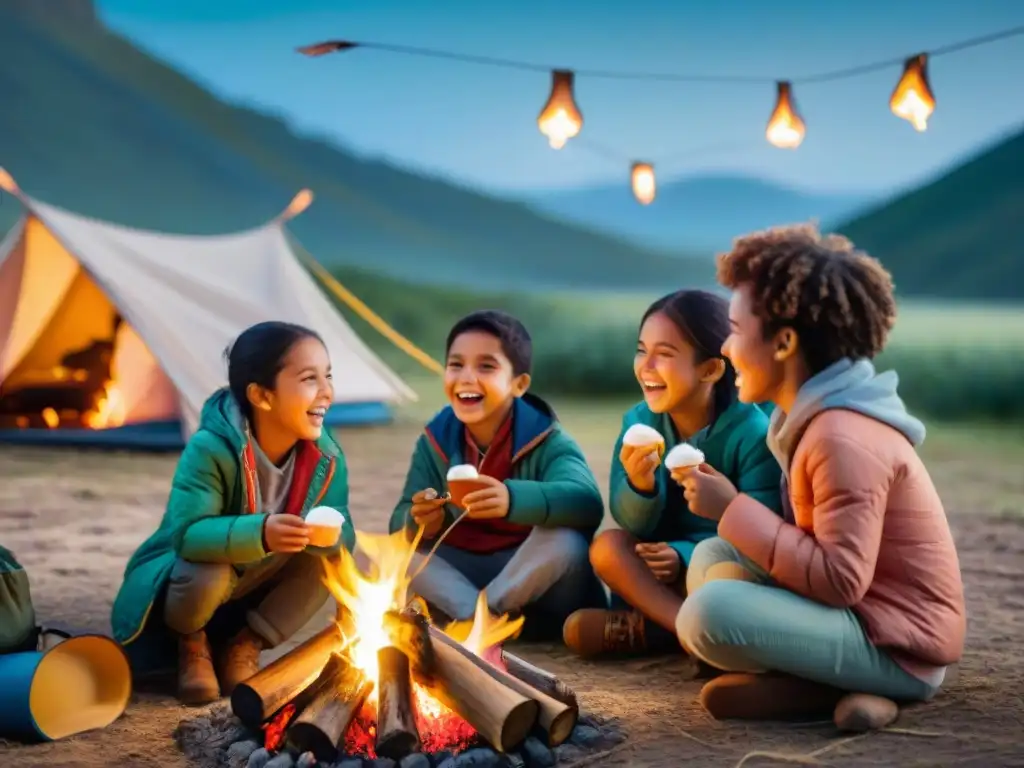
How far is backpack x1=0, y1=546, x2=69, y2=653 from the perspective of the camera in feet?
8.50

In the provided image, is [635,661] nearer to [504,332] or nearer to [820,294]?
[504,332]

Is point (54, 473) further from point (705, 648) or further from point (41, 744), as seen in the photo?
point (705, 648)

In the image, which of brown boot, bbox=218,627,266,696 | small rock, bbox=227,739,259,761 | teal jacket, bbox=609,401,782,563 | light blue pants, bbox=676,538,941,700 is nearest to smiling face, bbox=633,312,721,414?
teal jacket, bbox=609,401,782,563

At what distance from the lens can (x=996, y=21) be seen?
15.0 meters

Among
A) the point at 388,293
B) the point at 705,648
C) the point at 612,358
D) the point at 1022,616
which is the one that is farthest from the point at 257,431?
the point at 388,293

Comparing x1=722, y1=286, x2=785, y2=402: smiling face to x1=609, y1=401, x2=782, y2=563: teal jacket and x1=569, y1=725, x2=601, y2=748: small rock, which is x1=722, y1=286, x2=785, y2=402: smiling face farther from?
x1=569, y1=725, x2=601, y2=748: small rock

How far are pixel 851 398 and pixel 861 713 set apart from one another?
641 millimetres

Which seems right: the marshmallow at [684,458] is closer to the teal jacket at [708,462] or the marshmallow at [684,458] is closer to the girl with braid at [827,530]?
the girl with braid at [827,530]

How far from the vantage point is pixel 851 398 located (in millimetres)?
2486

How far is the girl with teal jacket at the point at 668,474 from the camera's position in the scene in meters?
3.07

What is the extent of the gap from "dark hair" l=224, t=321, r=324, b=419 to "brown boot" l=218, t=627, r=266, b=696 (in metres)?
0.56

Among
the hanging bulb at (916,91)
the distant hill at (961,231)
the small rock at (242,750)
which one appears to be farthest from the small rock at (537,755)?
the distant hill at (961,231)

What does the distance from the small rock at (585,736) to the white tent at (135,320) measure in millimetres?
5459

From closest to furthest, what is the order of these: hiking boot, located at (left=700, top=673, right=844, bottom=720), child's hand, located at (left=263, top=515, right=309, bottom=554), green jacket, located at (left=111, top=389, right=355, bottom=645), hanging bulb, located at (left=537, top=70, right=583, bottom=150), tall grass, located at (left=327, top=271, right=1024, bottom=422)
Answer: hiking boot, located at (left=700, top=673, right=844, bottom=720) < child's hand, located at (left=263, top=515, right=309, bottom=554) < green jacket, located at (left=111, top=389, right=355, bottom=645) < hanging bulb, located at (left=537, top=70, right=583, bottom=150) < tall grass, located at (left=327, top=271, right=1024, bottom=422)
